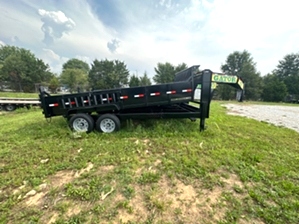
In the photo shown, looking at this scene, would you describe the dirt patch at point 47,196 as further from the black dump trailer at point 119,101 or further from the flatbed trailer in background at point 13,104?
the flatbed trailer in background at point 13,104

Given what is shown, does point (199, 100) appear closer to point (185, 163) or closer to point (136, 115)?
point (136, 115)

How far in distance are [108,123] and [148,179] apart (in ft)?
8.54

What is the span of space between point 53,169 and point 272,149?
4.84m

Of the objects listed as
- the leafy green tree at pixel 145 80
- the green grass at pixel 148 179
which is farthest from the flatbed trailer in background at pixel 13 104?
the leafy green tree at pixel 145 80

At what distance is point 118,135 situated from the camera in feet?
14.2

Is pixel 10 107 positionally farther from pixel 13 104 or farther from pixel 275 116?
→ pixel 275 116

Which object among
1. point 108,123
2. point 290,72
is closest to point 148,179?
point 108,123

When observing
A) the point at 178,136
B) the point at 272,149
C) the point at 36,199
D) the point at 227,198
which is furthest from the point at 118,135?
the point at 272,149

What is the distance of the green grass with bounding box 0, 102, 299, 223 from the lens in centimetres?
178

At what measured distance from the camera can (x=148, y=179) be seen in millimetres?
2408

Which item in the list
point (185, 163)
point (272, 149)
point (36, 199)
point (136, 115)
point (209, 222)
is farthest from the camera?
point (136, 115)

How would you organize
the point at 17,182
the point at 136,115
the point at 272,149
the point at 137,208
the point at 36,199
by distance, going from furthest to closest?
the point at 136,115
the point at 272,149
the point at 17,182
the point at 36,199
the point at 137,208

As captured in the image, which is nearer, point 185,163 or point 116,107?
point 185,163

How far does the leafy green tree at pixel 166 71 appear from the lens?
38.7 m
